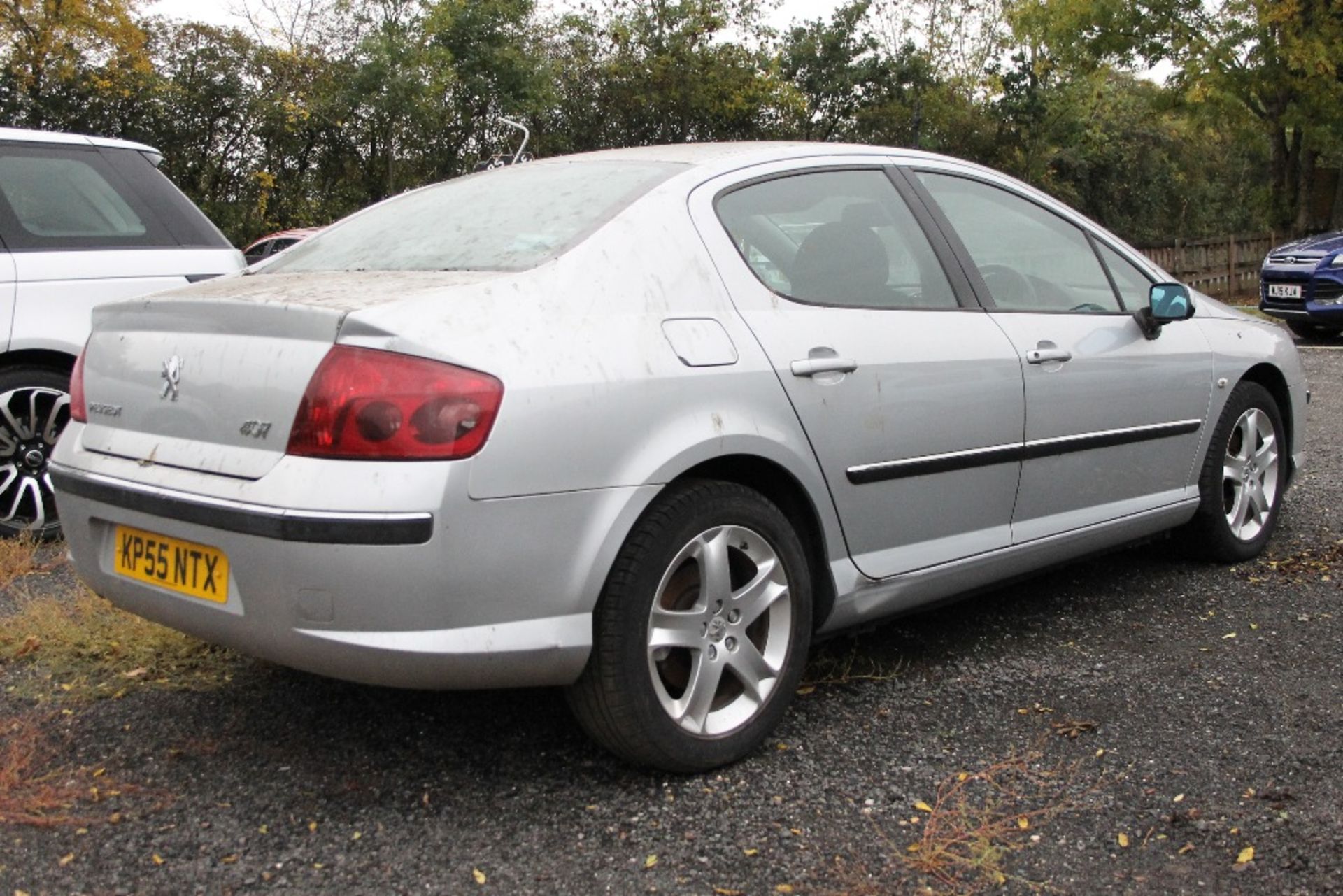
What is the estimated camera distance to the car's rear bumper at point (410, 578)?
2529mm

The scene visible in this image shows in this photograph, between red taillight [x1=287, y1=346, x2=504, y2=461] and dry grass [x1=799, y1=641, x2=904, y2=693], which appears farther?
dry grass [x1=799, y1=641, x2=904, y2=693]

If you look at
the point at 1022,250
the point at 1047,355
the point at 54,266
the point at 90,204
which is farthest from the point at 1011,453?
the point at 90,204

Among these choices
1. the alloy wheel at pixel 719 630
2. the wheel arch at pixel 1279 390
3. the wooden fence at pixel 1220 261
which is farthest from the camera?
the wooden fence at pixel 1220 261

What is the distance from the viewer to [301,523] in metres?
2.54

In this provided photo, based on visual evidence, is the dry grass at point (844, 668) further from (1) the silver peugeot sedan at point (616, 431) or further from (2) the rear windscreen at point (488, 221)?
(2) the rear windscreen at point (488, 221)

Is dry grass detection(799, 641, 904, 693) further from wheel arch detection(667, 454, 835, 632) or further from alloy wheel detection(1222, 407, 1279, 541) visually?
alloy wheel detection(1222, 407, 1279, 541)

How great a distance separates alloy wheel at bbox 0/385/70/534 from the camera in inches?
204

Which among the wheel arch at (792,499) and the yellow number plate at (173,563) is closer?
the yellow number plate at (173,563)

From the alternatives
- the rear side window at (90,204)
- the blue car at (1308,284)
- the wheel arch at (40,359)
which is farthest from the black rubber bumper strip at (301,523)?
the blue car at (1308,284)

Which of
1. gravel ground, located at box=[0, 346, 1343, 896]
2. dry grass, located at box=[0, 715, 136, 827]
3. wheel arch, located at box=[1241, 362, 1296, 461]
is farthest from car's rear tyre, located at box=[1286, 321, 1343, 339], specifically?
dry grass, located at box=[0, 715, 136, 827]

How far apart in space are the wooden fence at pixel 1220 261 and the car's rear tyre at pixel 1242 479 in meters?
20.1

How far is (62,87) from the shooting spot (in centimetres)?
2142

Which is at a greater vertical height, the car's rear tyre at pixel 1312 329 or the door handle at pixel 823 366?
the door handle at pixel 823 366

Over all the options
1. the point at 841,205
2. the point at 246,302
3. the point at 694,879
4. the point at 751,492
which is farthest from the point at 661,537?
the point at 841,205
